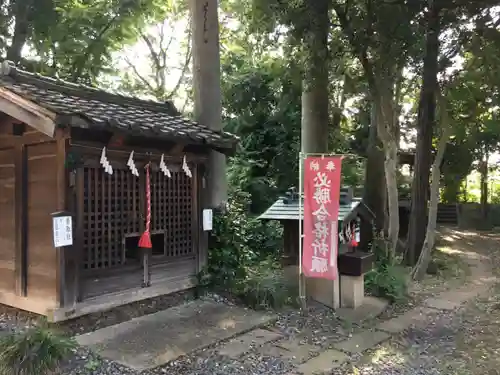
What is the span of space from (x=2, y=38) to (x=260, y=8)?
→ 8306 mm

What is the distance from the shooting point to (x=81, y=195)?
6242mm

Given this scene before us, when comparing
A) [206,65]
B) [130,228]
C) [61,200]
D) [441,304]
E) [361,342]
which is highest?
[206,65]

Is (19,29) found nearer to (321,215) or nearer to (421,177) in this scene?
(321,215)

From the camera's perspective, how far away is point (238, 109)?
16688 mm

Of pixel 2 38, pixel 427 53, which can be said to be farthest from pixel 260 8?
pixel 2 38

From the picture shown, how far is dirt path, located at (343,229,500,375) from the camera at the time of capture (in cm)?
596

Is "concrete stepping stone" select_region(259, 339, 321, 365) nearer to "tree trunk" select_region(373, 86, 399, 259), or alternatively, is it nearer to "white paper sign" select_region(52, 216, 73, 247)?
"white paper sign" select_region(52, 216, 73, 247)

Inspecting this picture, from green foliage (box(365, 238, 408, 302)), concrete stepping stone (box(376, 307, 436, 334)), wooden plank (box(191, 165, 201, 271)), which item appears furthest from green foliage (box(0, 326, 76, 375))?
green foliage (box(365, 238, 408, 302))

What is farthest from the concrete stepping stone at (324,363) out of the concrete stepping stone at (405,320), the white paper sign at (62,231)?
the white paper sign at (62,231)

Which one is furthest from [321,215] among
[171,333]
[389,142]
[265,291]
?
[389,142]

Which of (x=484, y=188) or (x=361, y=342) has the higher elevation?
(x=484, y=188)

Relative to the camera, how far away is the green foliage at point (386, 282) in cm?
932

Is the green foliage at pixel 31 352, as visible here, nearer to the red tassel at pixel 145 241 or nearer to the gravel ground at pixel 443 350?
the red tassel at pixel 145 241

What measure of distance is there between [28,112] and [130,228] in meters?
2.17
